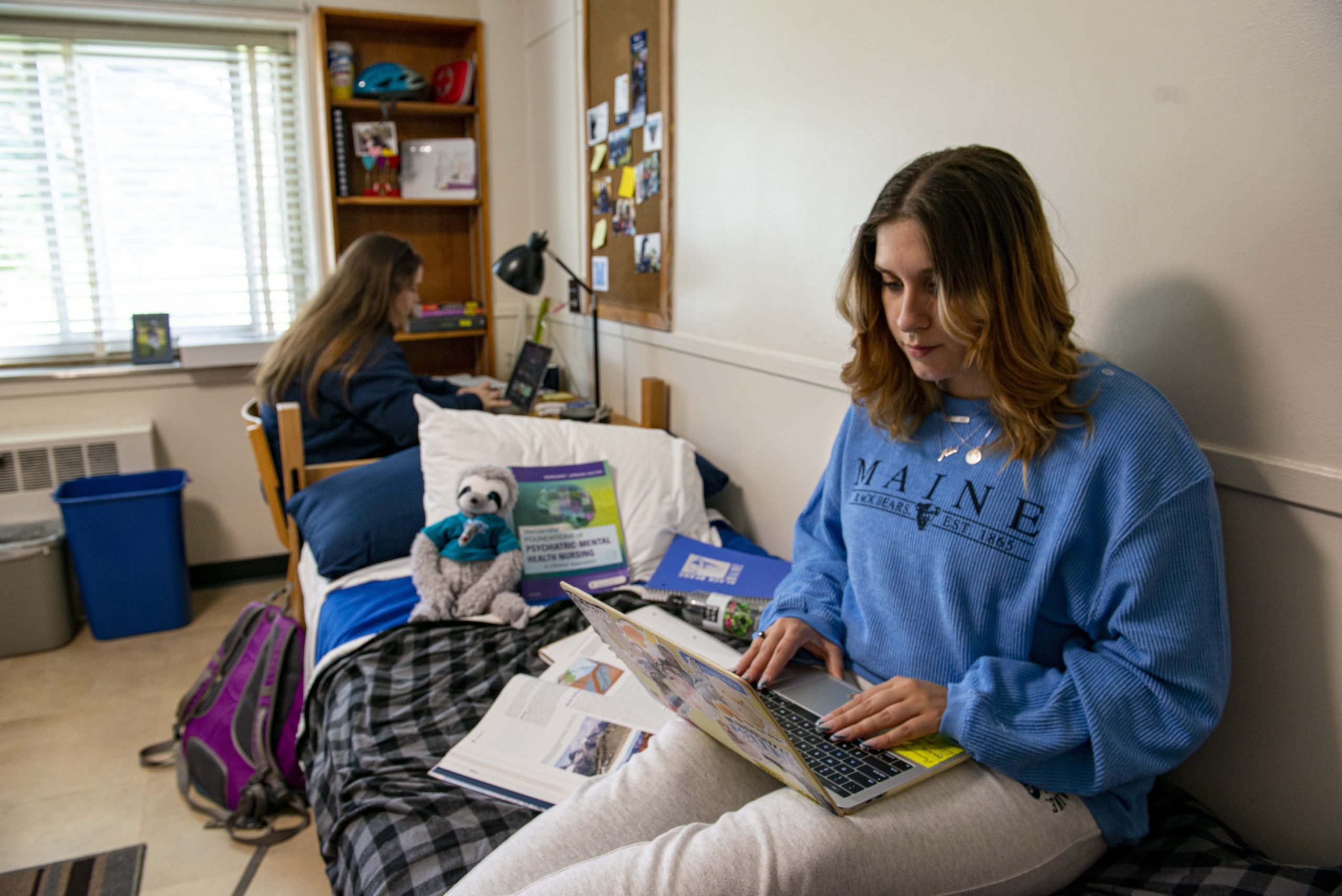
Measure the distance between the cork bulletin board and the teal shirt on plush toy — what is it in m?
0.88

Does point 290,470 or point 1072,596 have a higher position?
point 1072,596

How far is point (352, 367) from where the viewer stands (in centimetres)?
239

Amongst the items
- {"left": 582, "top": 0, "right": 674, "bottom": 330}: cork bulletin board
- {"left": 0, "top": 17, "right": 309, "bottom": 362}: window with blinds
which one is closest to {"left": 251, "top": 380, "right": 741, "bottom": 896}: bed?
{"left": 582, "top": 0, "right": 674, "bottom": 330}: cork bulletin board

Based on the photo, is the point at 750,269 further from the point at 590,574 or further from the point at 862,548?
the point at 862,548

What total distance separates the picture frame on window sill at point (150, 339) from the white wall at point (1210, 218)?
2542mm

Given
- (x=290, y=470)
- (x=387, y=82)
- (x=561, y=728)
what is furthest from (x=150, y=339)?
(x=561, y=728)

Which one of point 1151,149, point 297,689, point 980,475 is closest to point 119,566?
point 297,689

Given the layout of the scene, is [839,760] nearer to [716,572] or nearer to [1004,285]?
[1004,285]

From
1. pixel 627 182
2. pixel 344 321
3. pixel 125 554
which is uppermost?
pixel 627 182

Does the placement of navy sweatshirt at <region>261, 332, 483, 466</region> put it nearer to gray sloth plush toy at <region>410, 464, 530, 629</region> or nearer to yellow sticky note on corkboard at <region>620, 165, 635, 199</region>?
gray sloth plush toy at <region>410, 464, 530, 629</region>

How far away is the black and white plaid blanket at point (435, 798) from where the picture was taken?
0.99m

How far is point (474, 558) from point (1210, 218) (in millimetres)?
1398

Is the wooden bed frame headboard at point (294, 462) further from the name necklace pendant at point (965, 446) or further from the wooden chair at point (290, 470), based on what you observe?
the name necklace pendant at point (965, 446)

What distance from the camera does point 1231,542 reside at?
3.56 feet
